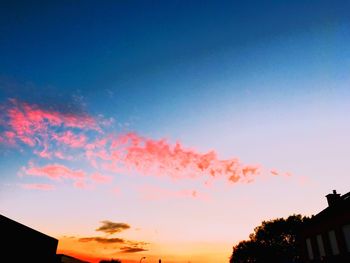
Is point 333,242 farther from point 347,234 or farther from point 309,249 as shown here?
point 309,249

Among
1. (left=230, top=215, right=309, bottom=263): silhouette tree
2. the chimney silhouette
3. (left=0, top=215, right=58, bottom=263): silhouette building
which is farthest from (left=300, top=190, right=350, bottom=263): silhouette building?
(left=230, top=215, right=309, bottom=263): silhouette tree

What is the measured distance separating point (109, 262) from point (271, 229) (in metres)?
51.7

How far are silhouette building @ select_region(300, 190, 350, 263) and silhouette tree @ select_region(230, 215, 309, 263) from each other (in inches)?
1809

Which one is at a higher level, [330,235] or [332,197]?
[332,197]

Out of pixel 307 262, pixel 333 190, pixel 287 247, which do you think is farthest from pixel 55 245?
pixel 287 247

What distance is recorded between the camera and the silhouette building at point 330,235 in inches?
1079

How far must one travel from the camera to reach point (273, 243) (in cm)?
8144

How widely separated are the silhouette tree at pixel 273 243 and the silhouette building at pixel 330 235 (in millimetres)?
45958

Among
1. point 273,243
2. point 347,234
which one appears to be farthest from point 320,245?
point 273,243

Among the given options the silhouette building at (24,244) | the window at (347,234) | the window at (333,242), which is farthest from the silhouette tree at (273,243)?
the silhouette building at (24,244)

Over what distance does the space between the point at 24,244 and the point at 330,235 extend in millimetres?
30332

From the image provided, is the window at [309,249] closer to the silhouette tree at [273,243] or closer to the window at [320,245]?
the window at [320,245]

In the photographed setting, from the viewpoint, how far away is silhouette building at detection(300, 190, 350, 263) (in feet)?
89.9

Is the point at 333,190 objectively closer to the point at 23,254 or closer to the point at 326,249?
the point at 326,249
